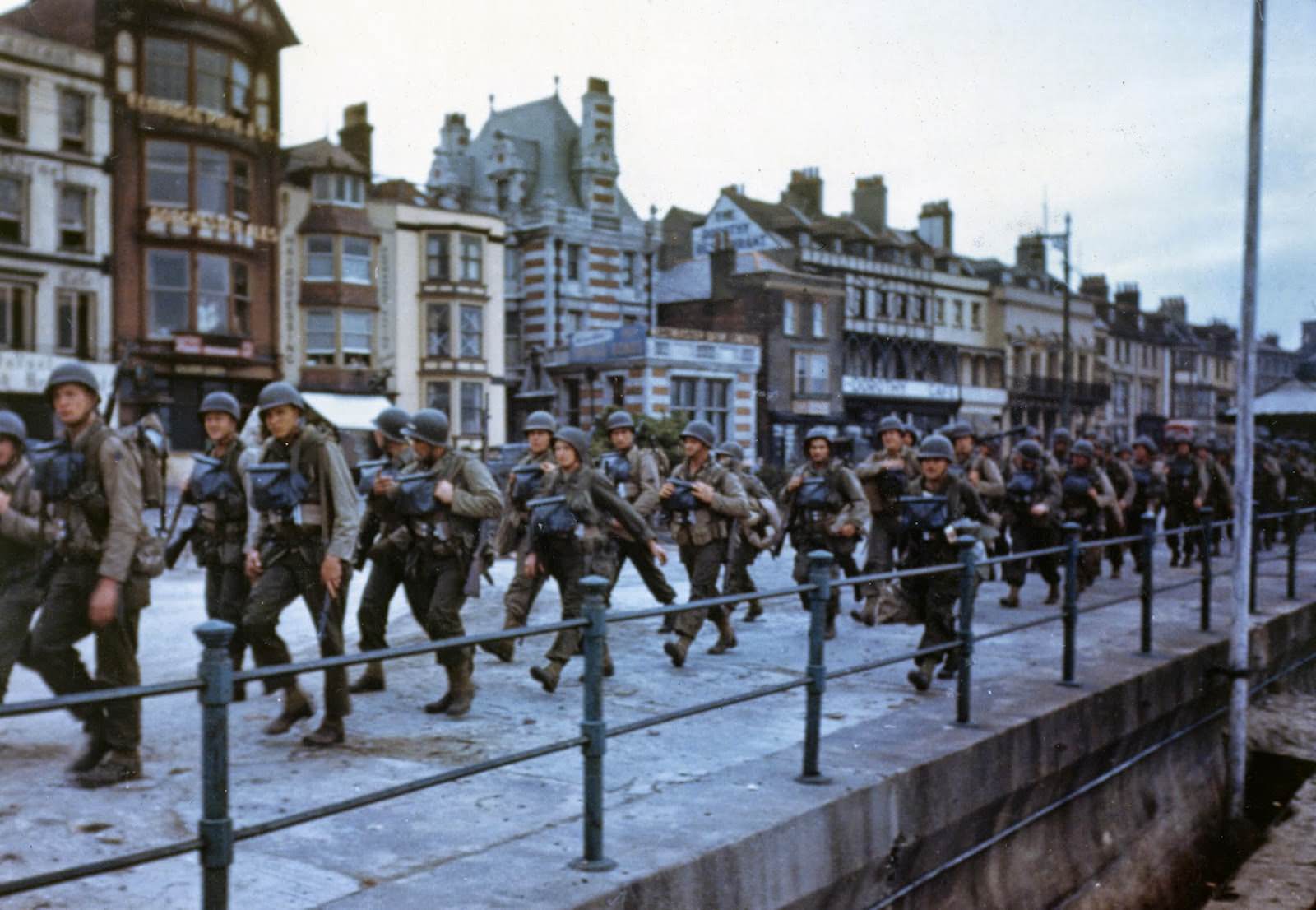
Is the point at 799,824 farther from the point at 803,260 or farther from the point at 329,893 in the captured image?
the point at 803,260

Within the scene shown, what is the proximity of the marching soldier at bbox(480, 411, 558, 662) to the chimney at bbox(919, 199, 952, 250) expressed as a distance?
→ 5820cm

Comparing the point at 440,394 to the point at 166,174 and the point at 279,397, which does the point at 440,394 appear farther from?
the point at 279,397

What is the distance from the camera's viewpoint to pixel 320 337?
3847 centimetres

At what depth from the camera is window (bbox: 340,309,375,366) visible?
38.9m

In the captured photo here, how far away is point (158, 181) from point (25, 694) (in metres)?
27.9

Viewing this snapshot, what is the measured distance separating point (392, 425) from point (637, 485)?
306 centimetres

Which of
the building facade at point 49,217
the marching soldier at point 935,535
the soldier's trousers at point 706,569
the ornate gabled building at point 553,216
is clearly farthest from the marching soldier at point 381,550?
the ornate gabled building at point 553,216

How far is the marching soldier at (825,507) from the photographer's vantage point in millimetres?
10672

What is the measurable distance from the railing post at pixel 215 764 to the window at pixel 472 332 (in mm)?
39261

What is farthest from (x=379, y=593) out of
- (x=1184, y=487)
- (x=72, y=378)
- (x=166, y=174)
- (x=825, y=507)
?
(x=166, y=174)

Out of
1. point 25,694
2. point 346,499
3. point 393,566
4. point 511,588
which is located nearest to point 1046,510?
point 511,588

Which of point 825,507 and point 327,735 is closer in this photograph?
point 327,735

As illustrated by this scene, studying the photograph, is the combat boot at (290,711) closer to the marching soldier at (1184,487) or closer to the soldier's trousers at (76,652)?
the soldier's trousers at (76,652)

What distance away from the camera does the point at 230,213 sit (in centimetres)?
3475
